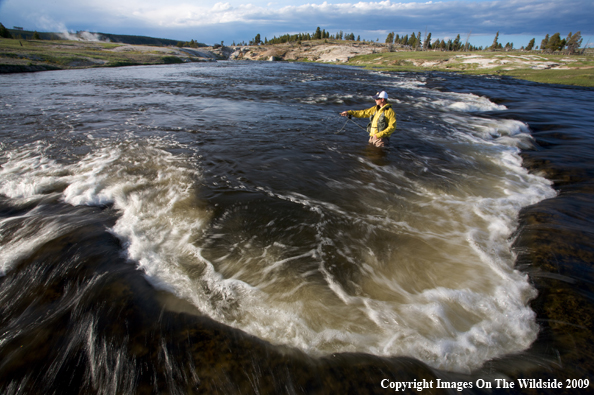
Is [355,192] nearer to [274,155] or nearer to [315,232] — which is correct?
[315,232]

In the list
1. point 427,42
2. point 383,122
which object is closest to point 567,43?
point 427,42

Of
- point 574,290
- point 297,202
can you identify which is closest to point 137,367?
point 297,202

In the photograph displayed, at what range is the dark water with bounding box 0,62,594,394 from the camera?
2.85 metres

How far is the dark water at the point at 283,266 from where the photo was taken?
2846 mm

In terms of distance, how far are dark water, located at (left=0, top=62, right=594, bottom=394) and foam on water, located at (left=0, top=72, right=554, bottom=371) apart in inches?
1.2

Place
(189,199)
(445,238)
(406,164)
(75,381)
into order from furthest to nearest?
(406,164) → (189,199) → (445,238) → (75,381)

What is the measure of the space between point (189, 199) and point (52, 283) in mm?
2820

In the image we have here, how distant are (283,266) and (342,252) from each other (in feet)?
3.69

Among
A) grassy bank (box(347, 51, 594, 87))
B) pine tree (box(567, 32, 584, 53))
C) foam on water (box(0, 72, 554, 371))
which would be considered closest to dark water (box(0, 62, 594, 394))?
foam on water (box(0, 72, 554, 371))

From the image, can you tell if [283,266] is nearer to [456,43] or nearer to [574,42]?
[574,42]

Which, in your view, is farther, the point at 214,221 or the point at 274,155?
the point at 274,155

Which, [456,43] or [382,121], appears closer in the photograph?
[382,121]

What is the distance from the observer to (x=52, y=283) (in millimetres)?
3721

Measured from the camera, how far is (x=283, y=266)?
430 centimetres
